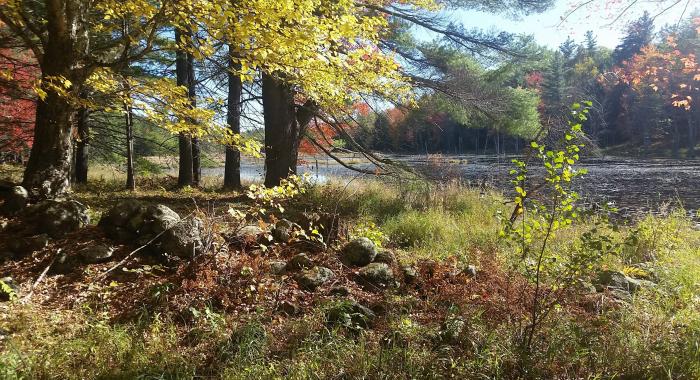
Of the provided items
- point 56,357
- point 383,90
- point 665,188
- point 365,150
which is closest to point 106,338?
point 56,357

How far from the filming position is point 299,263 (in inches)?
179

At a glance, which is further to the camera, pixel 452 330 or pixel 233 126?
pixel 233 126

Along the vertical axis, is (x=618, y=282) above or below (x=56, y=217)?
below

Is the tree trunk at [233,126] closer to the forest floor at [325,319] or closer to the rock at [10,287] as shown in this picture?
the forest floor at [325,319]

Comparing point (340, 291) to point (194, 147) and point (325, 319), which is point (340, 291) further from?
point (194, 147)

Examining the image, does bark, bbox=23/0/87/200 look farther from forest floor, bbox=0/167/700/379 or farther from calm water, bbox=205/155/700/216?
calm water, bbox=205/155/700/216

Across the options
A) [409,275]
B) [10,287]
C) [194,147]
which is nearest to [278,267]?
[409,275]

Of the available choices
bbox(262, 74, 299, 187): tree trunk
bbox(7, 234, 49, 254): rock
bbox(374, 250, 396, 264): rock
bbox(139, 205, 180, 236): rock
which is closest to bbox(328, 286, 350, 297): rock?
bbox(374, 250, 396, 264): rock

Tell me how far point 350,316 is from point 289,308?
56cm

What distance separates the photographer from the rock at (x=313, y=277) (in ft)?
13.7

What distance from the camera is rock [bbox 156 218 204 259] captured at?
421 cm

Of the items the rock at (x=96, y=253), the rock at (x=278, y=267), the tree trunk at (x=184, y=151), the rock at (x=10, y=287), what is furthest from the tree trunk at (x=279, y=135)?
the rock at (x=10, y=287)

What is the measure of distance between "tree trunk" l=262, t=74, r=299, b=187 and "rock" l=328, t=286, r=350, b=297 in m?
6.53

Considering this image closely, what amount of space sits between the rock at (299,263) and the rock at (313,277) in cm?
11
